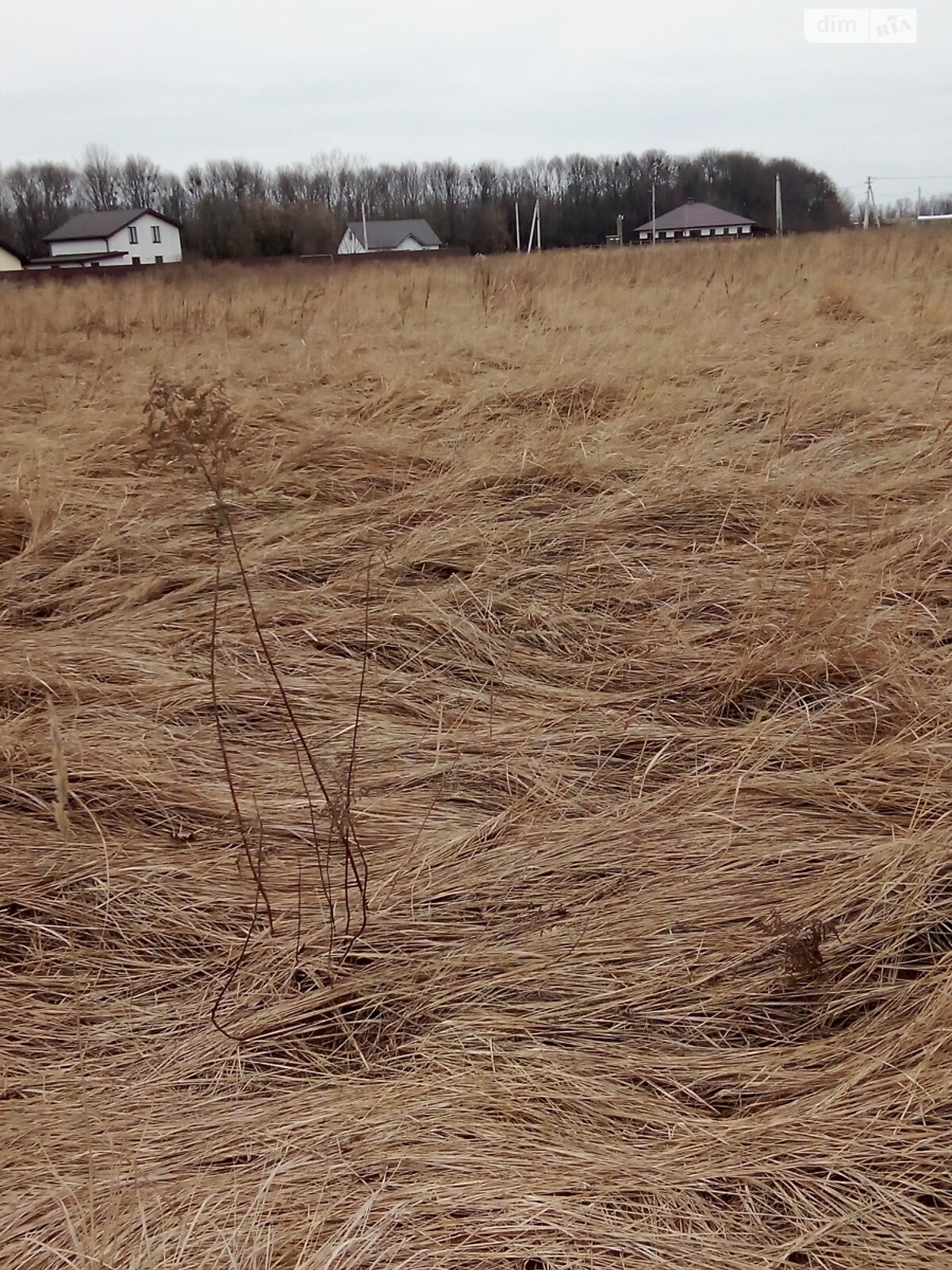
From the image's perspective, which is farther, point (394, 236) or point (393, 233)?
point (393, 233)

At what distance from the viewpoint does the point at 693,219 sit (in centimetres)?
5188

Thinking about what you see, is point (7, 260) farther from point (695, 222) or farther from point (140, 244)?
point (695, 222)

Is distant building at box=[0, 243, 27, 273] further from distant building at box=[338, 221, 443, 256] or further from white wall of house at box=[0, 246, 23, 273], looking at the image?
distant building at box=[338, 221, 443, 256]

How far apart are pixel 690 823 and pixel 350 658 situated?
103 cm

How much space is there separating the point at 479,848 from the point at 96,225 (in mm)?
56049

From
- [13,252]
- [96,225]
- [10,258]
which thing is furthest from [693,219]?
[10,258]

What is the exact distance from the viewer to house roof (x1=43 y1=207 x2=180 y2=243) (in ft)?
159

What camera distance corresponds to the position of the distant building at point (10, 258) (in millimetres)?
40688

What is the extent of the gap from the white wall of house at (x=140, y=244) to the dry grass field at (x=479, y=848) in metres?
51.4

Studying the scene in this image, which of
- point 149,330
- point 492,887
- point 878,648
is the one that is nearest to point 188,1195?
point 492,887

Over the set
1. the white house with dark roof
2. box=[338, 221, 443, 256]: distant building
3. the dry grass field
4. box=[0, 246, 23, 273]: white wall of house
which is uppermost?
the white house with dark roof

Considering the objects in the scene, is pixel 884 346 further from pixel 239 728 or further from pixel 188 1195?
pixel 188 1195

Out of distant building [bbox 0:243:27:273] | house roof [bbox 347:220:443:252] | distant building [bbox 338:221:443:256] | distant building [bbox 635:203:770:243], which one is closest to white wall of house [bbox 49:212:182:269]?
distant building [bbox 0:243:27:273]

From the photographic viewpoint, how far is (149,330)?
7.08m
